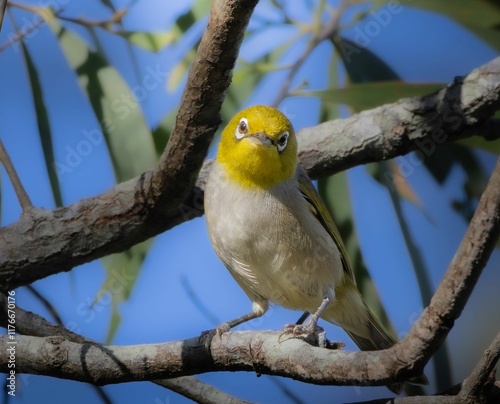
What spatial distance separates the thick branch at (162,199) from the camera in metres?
2.82

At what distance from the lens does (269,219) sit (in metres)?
2.45

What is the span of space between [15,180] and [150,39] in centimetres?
108

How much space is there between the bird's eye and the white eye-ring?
123 millimetres

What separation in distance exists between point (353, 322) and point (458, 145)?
1254mm

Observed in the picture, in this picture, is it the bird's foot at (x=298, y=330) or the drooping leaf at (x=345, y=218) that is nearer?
the bird's foot at (x=298, y=330)

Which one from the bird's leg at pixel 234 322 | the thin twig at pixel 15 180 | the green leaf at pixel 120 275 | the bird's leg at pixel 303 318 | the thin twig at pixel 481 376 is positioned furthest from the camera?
the green leaf at pixel 120 275

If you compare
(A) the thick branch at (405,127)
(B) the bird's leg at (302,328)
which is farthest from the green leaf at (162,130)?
(B) the bird's leg at (302,328)

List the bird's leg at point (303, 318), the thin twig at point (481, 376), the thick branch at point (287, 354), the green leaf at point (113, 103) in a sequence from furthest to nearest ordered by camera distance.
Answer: the green leaf at point (113, 103) < the bird's leg at point (303, 318) < the thin twig at point (481, 376) < the thick branch at point (287, 354)

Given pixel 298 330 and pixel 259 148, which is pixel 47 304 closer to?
pixel 259 148

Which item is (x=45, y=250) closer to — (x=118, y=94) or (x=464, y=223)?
(x=118, y=94)

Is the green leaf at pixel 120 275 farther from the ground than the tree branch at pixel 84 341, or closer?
farther from the ground

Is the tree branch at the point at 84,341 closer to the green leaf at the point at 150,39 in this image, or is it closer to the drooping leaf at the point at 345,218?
→ the drooping leaf at the point at 345,218

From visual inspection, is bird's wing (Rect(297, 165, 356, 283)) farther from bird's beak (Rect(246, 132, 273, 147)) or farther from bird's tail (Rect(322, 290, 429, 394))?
bird's beak (Rect(246, 132, 273, 147))

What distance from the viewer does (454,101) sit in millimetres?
2871
